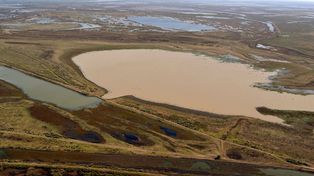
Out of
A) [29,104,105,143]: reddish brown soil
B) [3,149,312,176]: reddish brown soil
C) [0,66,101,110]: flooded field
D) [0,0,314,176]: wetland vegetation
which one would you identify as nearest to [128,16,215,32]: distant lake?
[0,0,314,176]: wetland vegetation

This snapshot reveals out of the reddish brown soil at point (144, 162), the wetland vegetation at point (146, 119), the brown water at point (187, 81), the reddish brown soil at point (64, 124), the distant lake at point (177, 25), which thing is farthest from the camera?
the distant lake at point (177, 25)

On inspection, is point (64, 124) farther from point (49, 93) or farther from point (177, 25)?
point (177, 25)

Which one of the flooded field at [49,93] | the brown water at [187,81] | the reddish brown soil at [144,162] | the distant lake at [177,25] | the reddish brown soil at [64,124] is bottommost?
the reddish brown soil at [144,162]

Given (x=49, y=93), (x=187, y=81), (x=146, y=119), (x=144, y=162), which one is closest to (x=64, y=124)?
(x=146, y=119)

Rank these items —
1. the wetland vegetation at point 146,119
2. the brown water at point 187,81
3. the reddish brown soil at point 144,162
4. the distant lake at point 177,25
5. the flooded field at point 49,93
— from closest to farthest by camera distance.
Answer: the reddish brown soil at point 144,162
the wetland vegetation at point 146,119
the flooded field at point 49,93
the brown water at point 187,81
the distant lake at point 177,25

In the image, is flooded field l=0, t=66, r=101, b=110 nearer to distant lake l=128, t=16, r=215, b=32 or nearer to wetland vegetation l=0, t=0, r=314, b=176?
wetland vegetation l=0, t=0, r=314, b=176

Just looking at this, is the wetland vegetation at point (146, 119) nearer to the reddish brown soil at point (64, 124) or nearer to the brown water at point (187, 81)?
the reddish brown soil at point (64, 124)

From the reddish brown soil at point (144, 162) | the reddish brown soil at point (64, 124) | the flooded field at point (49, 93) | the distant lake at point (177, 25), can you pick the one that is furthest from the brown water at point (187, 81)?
the distant lake at point (177, 25)
